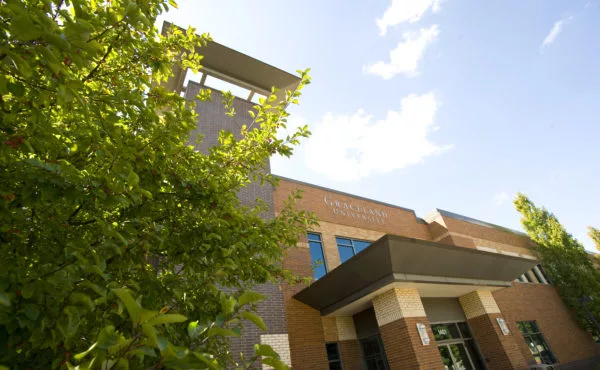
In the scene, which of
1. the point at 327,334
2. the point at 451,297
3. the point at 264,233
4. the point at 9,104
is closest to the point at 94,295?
the point at 9,104

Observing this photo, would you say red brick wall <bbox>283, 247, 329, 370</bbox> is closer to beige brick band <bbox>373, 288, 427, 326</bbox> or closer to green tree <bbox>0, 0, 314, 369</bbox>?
beige brick band <bbox>373, 288, 427, 326</bbox>

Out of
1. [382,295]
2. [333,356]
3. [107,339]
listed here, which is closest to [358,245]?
[382,295]

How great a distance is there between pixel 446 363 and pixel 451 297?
2.88m

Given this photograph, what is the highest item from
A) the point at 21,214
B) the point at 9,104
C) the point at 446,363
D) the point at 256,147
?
the point at 256,147

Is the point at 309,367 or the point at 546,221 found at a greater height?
the point at 546,221

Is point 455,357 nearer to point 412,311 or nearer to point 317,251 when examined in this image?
point 412,311

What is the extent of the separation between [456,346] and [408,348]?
4564 mm

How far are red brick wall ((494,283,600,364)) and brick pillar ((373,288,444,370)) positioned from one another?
29.7 ft

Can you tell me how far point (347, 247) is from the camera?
49.0 ft

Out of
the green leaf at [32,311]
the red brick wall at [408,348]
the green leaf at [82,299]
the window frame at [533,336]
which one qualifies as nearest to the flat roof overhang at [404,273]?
the red brick wall at [408,348]

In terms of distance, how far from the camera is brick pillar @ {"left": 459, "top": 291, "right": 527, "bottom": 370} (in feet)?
39.5

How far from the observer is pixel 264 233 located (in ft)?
15.1

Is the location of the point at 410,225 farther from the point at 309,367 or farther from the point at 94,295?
the point at 94,295

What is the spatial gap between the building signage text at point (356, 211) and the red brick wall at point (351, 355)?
589cm
